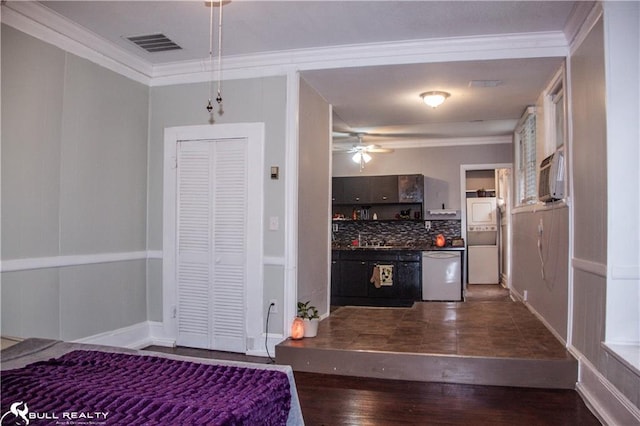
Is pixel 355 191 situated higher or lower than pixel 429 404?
higher

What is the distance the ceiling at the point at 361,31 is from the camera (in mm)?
3293

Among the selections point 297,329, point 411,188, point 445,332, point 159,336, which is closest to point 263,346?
point 297,329

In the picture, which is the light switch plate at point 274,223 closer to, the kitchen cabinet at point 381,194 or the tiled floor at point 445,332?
the tiled floor at point 445,332

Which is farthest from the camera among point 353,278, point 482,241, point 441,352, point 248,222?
point 482,241

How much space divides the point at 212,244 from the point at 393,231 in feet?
15.6

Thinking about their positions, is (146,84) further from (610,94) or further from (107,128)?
(610,94)

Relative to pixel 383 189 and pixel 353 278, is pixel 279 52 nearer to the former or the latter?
pixel 353 278

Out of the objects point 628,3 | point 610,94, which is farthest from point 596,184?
point 628,3

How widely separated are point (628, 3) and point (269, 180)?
9.50ft

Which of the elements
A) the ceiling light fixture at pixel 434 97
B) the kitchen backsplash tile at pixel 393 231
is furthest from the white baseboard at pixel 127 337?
the kitchen backsplash tile at pixel 393 231

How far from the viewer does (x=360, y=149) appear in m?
7.60

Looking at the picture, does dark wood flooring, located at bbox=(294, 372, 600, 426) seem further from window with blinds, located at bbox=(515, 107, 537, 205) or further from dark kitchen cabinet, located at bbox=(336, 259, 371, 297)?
dark kitchen cabinet, located at bbox=(336, 259, 371, 297)

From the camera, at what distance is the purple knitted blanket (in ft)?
4.66

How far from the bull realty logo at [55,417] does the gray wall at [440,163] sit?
742 centimetres
